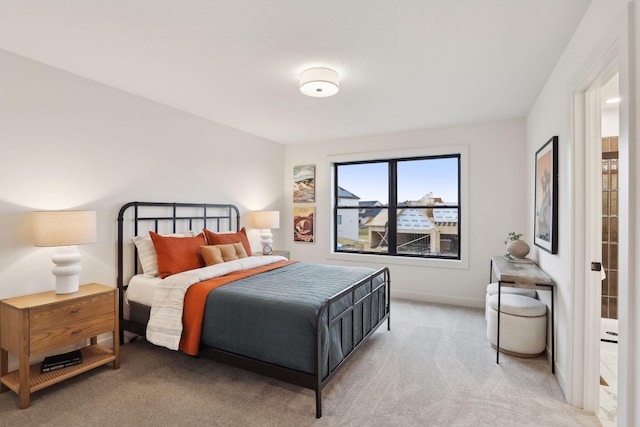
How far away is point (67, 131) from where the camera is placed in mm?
2848

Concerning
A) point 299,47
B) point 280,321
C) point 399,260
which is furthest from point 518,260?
point 299,47

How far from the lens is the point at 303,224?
558cm

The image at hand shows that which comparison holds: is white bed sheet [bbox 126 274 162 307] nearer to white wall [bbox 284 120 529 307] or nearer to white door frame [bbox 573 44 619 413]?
white wall [bbox 284 120 529 307]

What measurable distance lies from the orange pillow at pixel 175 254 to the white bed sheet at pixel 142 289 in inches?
4.6

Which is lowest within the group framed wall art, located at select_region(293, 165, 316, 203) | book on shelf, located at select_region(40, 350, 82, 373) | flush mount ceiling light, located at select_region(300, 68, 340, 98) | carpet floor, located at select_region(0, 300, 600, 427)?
carpet floor, located at select_region(0, 300, 600, 427)

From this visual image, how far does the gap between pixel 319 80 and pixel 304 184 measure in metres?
2.94

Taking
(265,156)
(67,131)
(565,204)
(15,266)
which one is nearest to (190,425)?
(15,266)

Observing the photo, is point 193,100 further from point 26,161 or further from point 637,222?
point 637,222

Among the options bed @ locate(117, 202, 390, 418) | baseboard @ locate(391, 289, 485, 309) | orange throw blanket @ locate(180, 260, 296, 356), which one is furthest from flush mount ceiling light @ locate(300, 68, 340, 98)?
baseboard @ locate(391, 289, 485, 309)

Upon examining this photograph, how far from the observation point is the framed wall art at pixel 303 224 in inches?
217

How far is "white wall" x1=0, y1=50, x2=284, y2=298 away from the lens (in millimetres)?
2531

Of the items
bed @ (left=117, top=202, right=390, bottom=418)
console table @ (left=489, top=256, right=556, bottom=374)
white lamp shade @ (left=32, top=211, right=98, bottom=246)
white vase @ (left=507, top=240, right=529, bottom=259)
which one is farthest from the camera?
white vase @ (left=507, top=240, right=529, bottom=259)

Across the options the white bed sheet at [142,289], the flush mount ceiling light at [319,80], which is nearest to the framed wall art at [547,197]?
the flush mount ceiling light at [319,80]

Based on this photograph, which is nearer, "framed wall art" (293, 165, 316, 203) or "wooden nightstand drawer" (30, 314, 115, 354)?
"wooden nightstand drawer" (30, 314, 115, 354)
